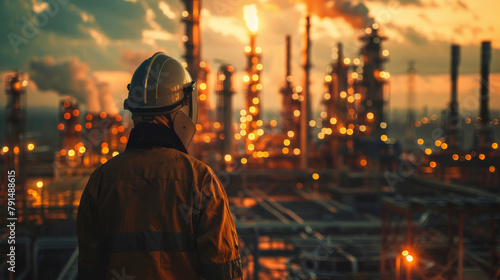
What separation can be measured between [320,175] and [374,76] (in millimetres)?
4835

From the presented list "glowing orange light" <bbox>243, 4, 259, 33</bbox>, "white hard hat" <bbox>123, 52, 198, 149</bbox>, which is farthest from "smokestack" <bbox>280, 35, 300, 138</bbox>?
"white hard hat" <bbox>123, 52, 198, 149</bbox>

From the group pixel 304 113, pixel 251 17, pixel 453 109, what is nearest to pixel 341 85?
pixel 304 113

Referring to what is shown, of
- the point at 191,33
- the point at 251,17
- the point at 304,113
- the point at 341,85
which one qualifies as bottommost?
the point at 304,113

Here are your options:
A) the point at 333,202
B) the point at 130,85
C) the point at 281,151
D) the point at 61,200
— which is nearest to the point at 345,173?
the point at 333,202

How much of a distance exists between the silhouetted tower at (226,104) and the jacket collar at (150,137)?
61.4ft

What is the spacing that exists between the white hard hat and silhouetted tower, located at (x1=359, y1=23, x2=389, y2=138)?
19.2 meters

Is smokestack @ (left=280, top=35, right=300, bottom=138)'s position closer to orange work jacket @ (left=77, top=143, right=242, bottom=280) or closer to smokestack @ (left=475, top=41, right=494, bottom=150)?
smokestack @ (left=475, top=41, right=494, bottom=150)

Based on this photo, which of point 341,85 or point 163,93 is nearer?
point 163,93

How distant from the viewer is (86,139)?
22.0 metres

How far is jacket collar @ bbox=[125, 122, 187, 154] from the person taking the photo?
157 centimetres

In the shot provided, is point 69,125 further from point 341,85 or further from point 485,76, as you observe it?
point 485,76

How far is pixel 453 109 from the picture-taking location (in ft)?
84.0

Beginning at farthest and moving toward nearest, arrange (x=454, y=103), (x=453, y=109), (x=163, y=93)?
(x=454, y=103), (x=453, y=109), (x=163, y=93)

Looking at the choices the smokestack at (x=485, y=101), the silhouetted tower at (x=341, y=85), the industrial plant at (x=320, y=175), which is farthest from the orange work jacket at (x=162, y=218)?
the smokestack at (x=485, y=101)
